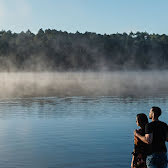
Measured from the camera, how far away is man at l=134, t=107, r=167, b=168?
8102 mm

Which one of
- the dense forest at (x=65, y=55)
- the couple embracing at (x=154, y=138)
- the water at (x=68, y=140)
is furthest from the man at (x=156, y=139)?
the dense forest at (x=65, y=55)

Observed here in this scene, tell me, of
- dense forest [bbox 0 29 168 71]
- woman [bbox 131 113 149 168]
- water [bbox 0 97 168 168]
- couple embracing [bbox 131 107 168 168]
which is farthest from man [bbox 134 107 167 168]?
dense forest [bbox 0 29 168 71]

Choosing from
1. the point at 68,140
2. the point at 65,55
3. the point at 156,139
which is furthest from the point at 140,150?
the point at 65,55

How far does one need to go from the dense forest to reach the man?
549ft

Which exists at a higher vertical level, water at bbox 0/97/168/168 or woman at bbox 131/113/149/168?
woman at bbox 131/113/149/168

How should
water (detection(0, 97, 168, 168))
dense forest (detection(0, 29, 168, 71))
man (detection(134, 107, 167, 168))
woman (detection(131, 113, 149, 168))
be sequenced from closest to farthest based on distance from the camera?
man (detection(134, 107, 167, 168)) < woman (detection(131, 113, 149, 168)) < water (detection(0, 97, 168, 168)) < dense forest (detection(0, 29, 168, 71))

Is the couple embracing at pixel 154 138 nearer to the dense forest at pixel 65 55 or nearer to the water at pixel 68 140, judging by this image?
the water at pixel 68 140

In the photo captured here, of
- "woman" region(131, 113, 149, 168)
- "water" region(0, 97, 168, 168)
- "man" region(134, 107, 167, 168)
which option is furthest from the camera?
"water" region(0, 97, 168, 168)

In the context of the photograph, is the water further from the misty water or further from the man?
the man

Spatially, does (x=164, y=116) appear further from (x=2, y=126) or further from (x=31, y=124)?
(x=2, y=126)

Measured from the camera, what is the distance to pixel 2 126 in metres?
23.2

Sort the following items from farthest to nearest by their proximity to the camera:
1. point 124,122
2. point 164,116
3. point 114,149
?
point 164,116, point 124,122, point 114,149

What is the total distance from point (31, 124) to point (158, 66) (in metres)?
174

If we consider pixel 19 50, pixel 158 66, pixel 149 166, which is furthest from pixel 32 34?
pixel 149 166
